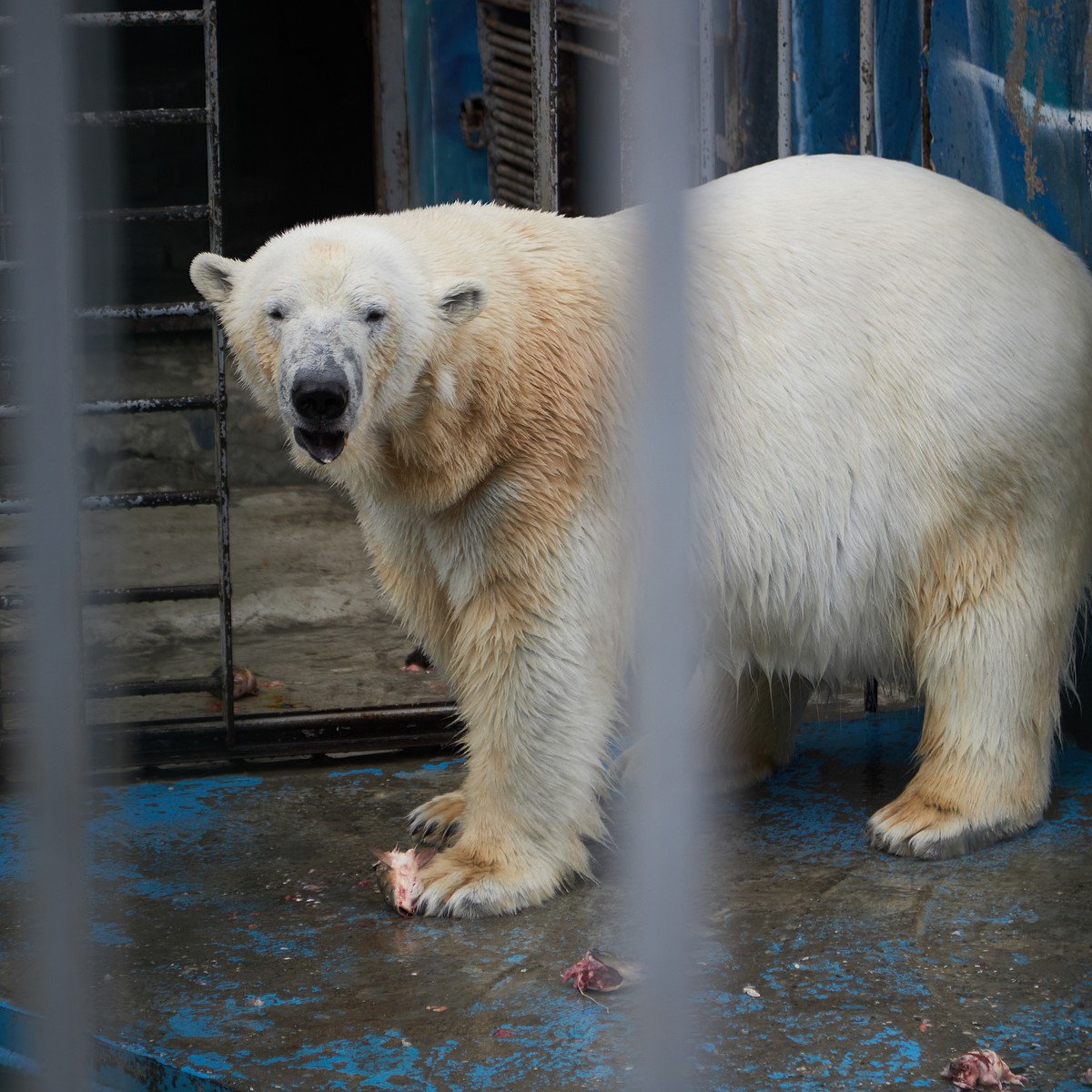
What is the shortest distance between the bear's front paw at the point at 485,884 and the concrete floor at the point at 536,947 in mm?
29

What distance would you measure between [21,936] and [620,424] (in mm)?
1396

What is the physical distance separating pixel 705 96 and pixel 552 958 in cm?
236

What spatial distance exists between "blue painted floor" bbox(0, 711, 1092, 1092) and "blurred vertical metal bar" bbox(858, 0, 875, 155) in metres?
1.54

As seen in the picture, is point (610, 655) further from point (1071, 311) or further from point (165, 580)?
point (165, 580)

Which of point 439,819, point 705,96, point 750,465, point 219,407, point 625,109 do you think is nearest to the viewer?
point 750,465

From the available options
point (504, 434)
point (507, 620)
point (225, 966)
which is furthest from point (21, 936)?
point (504, 434)

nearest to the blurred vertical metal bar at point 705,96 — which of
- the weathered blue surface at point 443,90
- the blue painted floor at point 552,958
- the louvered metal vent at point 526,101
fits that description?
the louvered metal vent at point 526,101

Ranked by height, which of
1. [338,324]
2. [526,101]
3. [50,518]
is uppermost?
[526,101]

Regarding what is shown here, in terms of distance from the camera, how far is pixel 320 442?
7.88ft

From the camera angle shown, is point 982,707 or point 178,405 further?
point 178,405

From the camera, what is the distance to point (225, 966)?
8.07ft

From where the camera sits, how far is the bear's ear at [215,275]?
105 inches

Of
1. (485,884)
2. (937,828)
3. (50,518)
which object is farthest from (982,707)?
(50,518)

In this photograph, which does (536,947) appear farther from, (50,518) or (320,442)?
(50,518)
